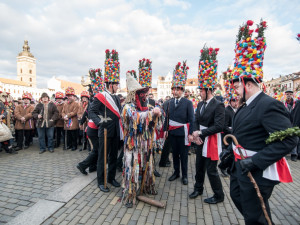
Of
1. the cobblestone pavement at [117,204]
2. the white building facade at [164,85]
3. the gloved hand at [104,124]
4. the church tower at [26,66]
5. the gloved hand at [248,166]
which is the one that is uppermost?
the church tower at [26,66]

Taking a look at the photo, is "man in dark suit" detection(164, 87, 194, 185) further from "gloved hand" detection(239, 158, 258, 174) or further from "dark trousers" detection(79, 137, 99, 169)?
"gloved hand" detection(239, 158, 258, 174)

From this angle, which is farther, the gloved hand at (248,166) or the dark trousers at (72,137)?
the dark trousers at (72,137)

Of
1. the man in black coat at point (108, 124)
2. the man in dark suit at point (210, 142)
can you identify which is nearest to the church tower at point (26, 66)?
the man in black coat at point (108, 124)

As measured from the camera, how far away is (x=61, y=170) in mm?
4891

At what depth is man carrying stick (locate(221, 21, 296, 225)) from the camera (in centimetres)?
169

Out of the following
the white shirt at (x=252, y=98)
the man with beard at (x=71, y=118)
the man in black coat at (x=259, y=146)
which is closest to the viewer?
the man in black coat at (x=259, y=146)

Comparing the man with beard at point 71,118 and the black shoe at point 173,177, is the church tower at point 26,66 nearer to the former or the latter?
the man with beard at point 71,118

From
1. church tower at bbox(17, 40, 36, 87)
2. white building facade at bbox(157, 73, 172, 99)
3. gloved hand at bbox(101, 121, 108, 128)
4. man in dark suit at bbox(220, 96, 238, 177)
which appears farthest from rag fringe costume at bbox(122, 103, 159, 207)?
church tower at bbox(17, 40, 36, 87)

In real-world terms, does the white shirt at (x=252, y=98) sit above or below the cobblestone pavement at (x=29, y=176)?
above

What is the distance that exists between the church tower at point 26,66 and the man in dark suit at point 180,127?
9594cm

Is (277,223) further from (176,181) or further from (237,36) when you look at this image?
(237,36)

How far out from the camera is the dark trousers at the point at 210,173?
10.6 feet

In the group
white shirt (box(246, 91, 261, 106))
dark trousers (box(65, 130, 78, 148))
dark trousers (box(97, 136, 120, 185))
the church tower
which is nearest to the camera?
white shirt (box(246, 91, 261, 106))

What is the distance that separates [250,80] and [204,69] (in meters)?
1.68
